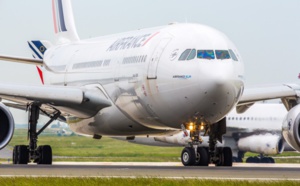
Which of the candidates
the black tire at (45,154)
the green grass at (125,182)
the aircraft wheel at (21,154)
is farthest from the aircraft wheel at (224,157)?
the green grass at (125,182)

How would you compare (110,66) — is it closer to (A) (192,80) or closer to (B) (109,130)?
(B) (109,130)

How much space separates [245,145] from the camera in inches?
2125

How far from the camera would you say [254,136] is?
5425 cm

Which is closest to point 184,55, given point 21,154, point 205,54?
point 205,54

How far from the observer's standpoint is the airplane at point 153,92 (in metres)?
26.2

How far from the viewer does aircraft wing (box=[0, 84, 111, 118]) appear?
96.7 ft

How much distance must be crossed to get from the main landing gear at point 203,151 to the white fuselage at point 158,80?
414 mm

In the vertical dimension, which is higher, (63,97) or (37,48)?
(37,48)

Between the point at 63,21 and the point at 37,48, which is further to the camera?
the point at 63,21

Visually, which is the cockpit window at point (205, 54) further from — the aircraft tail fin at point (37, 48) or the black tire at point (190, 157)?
the aircraft tail fin at point (37, 48)

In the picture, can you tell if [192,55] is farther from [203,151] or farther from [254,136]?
[254,136]

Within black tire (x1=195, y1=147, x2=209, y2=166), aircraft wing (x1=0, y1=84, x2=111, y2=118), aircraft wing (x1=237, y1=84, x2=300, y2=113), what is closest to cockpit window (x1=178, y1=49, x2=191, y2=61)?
black tire (x1=195, y1=147, x2=209, y2=166)

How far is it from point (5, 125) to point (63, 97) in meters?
2.70

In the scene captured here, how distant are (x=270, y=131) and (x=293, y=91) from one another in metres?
22.9
